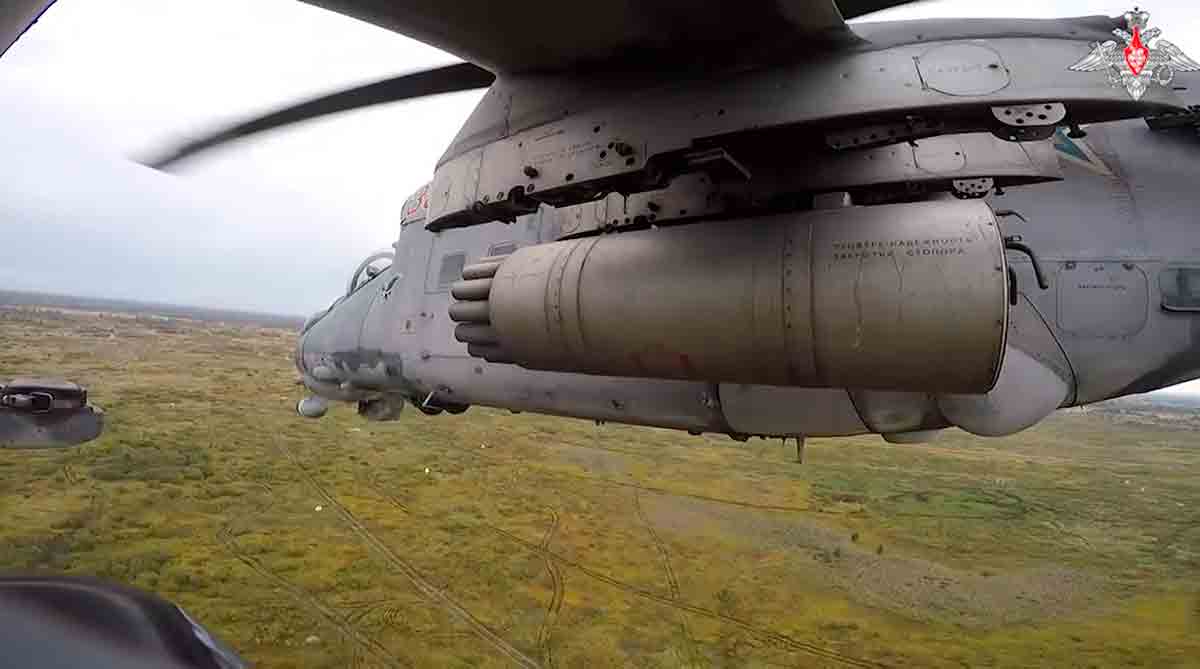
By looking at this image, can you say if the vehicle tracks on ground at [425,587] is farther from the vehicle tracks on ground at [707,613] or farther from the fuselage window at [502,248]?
the fuselage window at [502,248]

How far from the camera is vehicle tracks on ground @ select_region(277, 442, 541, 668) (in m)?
7.46

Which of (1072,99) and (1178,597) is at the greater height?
(1072,99)

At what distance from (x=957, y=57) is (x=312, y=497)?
1347 cm

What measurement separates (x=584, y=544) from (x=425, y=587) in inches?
119

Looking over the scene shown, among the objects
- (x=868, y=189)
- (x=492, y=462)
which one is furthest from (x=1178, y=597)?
(x=492, y=462)

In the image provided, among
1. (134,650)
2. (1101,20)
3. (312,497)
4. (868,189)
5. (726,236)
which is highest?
(1101,20)

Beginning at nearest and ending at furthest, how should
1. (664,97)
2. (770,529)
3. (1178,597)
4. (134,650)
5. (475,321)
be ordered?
(134,650) < (664,97) < (475,321) < (1178,597) < (770,529)

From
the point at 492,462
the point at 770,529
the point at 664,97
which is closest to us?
the point at 664,97

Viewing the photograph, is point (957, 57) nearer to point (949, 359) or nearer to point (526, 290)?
point (949, 359)

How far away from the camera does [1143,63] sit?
215 centimetres

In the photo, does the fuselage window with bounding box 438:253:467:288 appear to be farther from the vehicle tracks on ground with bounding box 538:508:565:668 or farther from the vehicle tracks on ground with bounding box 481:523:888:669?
the vehicle tracks on ground with bounding box 481:523:888:669

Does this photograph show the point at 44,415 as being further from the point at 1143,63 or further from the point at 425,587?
the point at 1143,63

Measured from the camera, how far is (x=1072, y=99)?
217 centimetres

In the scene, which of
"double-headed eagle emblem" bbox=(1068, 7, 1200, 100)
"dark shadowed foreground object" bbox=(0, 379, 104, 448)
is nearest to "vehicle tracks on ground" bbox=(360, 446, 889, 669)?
"dark shadowed foreground object" bbox=(0, 379, 104, 448)
